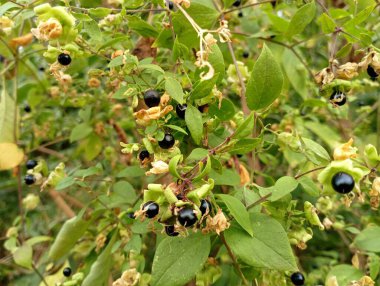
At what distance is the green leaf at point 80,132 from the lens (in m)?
1.24

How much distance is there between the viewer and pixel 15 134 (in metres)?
1.08

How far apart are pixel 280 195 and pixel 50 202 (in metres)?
1.50

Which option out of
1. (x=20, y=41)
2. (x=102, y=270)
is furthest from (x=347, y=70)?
(x=20, y=41)

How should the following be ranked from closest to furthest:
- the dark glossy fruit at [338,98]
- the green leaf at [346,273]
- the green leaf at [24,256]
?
the dark glossy fruit at [338,98]
the green leaf at [346,273]
the green leaf at [24,256]

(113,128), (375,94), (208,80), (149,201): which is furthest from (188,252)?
(375,94)

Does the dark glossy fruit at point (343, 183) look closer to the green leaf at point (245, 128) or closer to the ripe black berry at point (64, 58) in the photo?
the green leaf at point (245, 128)

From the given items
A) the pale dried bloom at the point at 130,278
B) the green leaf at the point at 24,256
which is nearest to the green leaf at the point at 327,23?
the pale dried bloom at the point at 130,278

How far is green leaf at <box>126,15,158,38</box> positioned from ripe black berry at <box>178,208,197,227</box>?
1.23 feet

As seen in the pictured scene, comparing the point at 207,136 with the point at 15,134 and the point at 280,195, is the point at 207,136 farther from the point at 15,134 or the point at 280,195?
the point at 15,134

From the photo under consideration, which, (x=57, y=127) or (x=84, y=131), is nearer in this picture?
(x=84, y=131)

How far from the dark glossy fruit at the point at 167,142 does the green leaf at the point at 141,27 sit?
246 millimetres

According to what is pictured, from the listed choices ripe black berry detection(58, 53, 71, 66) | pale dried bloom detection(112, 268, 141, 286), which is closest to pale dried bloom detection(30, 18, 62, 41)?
ripe black berry detection(58, 53, 71, 66)

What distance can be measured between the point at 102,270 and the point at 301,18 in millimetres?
617

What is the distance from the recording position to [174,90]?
24.0 inches
